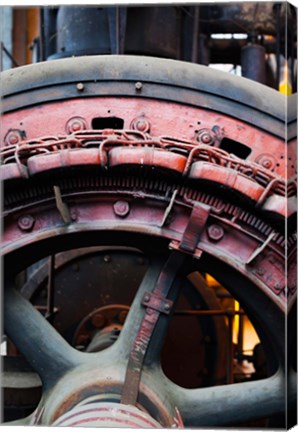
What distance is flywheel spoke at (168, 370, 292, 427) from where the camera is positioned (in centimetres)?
202

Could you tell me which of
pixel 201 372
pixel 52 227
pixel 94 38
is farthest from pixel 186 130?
pixel 201 372

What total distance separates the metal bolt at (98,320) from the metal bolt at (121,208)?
101cm

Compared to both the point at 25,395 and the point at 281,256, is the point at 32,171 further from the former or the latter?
the point at 25,395

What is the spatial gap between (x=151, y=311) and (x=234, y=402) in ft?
1.19

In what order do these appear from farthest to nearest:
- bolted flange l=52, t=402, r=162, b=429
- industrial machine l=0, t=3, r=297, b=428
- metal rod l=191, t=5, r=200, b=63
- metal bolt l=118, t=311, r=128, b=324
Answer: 1. metal rod l=191, t=5, r=200, b=63
2. metal bolt l=118, t=311, r=128, b=324
3. industrial machine l=0, t=3, r=297, b=428
4. bolted flange l=52, t=402, r=162, b=429

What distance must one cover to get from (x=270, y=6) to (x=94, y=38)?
0.90 m

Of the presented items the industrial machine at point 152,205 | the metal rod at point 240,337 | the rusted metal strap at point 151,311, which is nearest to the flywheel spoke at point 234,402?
the industrial machine at point 152,205

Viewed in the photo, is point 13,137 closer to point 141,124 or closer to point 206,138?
point 141,124

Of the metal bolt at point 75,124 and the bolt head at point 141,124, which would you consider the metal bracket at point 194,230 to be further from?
the metal bolt at point 75,124

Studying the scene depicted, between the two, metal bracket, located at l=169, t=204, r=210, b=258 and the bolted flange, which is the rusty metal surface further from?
the bolted flange

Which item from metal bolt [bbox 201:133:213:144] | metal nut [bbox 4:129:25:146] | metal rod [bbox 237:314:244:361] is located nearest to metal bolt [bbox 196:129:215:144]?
metal bolt [bbox 201:133:213:144]

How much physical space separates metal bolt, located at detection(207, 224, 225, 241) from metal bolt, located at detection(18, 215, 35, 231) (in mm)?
469

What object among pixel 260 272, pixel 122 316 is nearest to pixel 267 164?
pixel 260 272

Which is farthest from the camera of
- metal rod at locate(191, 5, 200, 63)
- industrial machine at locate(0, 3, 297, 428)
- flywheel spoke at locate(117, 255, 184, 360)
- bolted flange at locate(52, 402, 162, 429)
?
metal rod at locate(191, 5, 200, 63)
